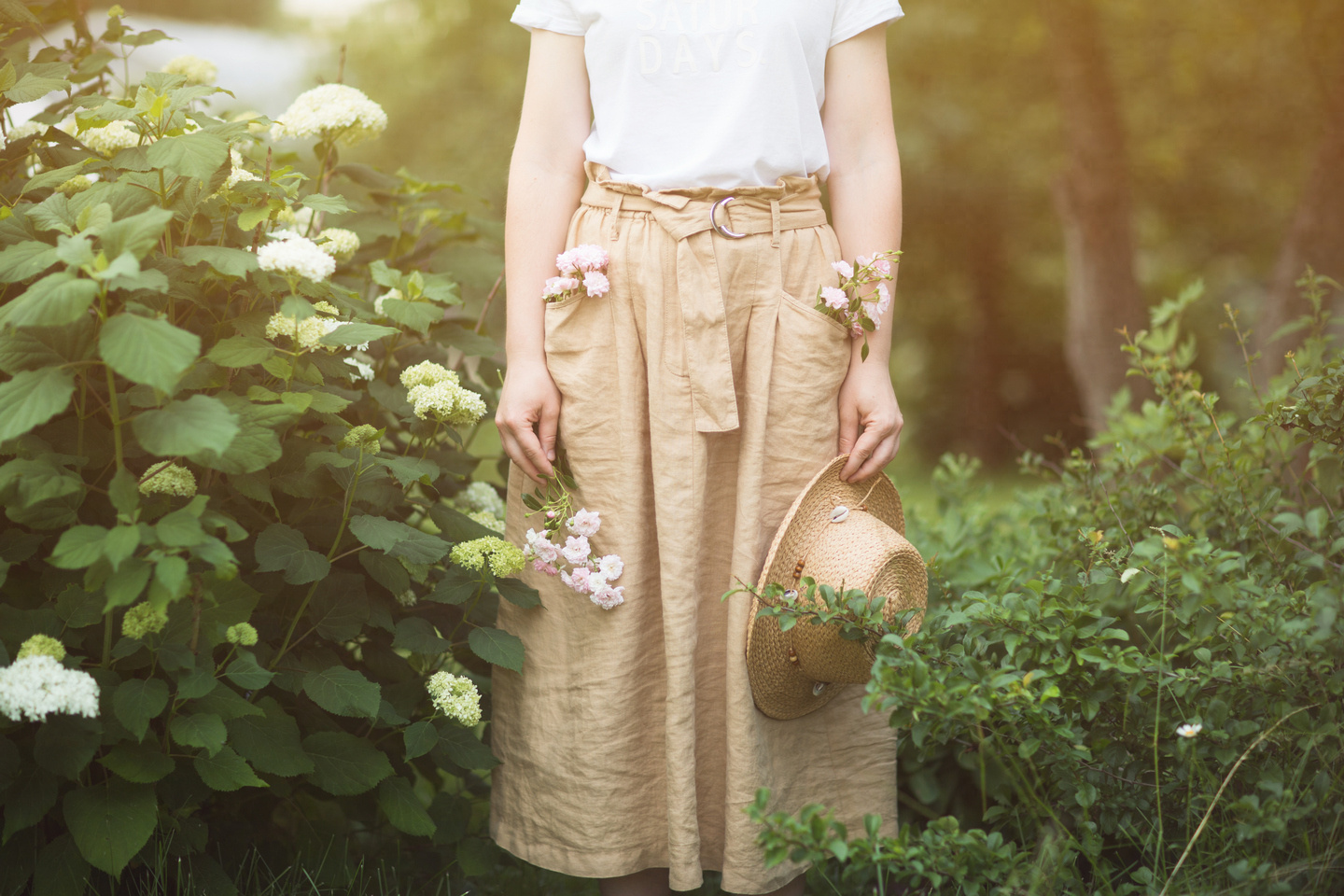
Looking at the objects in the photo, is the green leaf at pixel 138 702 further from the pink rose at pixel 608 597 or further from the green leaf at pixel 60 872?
the pink rose at pixel 608 597

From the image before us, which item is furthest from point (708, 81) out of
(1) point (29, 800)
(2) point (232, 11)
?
(2) point (232, 11)

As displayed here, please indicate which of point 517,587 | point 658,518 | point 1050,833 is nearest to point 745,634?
point 658,518

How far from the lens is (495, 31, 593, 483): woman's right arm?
1.63 metres

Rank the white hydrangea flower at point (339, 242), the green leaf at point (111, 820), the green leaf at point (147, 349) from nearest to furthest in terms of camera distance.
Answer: the green leaf at point (147, 349)
the green leaf at point (111, 820)
the white hydrangea flower at point (339, 242)

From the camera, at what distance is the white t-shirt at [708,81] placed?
152 centimetres

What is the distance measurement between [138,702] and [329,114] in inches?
44.1

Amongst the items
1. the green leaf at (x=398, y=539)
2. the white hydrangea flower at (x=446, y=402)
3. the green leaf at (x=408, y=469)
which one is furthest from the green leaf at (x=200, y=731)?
the white hydrangea flower at (x=446, y=402)

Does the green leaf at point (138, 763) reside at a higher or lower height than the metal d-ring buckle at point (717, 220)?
lower

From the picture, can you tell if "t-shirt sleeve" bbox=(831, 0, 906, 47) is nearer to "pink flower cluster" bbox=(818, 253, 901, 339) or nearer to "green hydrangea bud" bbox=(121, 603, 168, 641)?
"pink flower cluster" bbox=(818, 253, 901, 339)

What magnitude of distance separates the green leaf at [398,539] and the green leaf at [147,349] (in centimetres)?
35

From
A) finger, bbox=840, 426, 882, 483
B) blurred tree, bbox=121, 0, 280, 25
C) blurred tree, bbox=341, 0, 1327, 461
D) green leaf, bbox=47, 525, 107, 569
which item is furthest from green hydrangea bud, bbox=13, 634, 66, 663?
blurred tree, bbox=121, 0, 280, 25

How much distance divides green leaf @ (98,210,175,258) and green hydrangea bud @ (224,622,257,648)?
542mm

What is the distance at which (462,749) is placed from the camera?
1688 millimetres

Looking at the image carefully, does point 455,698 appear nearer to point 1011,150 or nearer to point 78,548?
point 78,548
